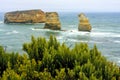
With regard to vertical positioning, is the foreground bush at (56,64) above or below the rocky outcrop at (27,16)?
above

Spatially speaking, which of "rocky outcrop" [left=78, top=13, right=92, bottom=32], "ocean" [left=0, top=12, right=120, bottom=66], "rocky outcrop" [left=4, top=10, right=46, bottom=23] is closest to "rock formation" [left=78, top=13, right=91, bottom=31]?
"rocky outcrop" [left=78, top=13, right=92, bottom=32]

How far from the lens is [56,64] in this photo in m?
16.8

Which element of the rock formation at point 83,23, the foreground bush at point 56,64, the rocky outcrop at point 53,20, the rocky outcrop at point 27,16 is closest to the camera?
the foreground bush at point 56,64

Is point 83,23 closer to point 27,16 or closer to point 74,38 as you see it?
point 74,38

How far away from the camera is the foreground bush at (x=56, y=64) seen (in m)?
15.5

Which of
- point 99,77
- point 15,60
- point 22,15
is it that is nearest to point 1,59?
point 15,60

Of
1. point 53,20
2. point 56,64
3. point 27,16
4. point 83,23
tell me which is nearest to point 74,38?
point 83,23

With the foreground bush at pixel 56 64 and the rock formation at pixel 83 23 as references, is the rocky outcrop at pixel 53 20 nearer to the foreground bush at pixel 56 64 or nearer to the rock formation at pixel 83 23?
the rock formation at pixel 83 23

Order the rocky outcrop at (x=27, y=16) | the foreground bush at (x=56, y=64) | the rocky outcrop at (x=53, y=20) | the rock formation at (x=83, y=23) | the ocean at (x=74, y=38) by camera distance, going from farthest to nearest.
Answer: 1. the rocky outcrop at (x=27, y=16)
2. the rocky outcrop at (x=53, y=20)
3. the rock formation at (x=83, y=23)
4. the ocean at (x=74, y=38)
5. the foreground bush at (x=56, y=64)

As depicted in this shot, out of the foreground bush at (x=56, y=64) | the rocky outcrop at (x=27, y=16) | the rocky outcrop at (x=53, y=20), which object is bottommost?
the rocky outcrop at (x=27, y=16)

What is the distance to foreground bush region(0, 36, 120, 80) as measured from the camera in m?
15.5

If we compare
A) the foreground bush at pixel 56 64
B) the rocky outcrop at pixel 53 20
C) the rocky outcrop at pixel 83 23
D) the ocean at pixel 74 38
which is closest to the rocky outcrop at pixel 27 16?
the ocean at pixel 74 38

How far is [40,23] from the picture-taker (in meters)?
136

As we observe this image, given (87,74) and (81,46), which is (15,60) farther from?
(87,74)
